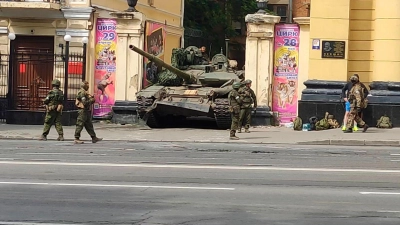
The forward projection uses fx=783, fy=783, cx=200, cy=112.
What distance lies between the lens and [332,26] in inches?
927

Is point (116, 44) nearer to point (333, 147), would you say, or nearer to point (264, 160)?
point (333, 147)

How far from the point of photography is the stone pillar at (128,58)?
25.6m

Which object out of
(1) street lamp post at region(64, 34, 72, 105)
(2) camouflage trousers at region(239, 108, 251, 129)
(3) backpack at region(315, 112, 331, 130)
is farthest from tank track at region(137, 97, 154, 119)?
(3) backpack at region(315, 112, 331, 130)

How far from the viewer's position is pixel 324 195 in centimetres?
1054

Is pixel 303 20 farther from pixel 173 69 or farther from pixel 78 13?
pixel 78 13

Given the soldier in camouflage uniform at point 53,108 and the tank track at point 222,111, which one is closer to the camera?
the soldier in camouflage uniform at point 53,108

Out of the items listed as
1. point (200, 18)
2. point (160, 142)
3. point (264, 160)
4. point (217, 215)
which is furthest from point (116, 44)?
point (200, 18)

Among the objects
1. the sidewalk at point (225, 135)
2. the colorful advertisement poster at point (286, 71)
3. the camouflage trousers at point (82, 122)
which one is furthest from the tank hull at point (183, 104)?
the camouflage trousers at point (82, 122)

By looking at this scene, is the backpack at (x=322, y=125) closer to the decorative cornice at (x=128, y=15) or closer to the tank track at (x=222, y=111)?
the tank track at (x=222, y=111)

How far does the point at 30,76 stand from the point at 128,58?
3.46 metres

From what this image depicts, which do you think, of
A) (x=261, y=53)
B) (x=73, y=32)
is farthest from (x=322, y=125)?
(x=73, y=32)

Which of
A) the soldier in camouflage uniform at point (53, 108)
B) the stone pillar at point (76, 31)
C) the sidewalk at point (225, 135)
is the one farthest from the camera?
the stone pillar at point (76, 31)

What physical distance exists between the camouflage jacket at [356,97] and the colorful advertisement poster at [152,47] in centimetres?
751

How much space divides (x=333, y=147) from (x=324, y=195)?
842cm
